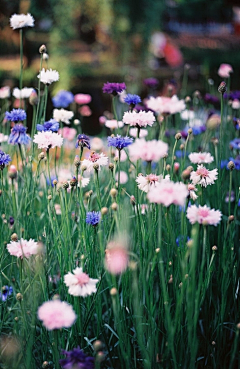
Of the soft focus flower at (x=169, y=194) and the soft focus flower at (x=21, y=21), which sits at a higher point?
the soft focus flower at (x=21, y=21)

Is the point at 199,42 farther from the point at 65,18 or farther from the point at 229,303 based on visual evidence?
the point at 229,303

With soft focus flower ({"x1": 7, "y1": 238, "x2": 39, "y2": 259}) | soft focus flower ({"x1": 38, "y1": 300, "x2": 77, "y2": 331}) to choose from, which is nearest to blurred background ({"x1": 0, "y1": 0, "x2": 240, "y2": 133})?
soft focus flower ({"x1": 7, "y1": 238, "x2": 39, "y2": 259})

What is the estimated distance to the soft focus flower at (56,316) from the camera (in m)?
→ 0.61

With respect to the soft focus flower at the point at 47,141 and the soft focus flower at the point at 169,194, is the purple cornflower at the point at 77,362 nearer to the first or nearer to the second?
the soft focus flower at the point at 169,194

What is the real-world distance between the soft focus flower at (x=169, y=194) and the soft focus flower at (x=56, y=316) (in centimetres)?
21

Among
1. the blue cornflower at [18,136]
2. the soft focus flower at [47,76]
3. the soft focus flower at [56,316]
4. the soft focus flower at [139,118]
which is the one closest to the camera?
the soft focus flower at [56,316]

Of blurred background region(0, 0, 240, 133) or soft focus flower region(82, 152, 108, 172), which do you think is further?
blurred background region(0, 0, 240, 133)

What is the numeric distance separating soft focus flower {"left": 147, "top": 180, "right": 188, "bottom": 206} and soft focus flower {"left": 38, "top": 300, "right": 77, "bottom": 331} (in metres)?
0.21

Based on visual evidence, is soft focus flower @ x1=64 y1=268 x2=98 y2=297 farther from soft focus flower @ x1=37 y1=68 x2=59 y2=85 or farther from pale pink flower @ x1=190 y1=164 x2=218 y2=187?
soft focus flower @ x1=37 y1=68 x2=59 y2=85

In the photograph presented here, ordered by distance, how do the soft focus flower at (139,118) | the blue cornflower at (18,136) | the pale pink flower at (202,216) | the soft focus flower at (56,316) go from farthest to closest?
the blue cornflower at (18,136)
the soft focus flower at (139,118)
the pale pink flower at (202,216)
the soft focus flower at (56,316)

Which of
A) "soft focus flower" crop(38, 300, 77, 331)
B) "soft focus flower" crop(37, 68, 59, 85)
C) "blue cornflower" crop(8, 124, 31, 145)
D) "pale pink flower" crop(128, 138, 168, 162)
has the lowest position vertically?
"soft focus flower" crop(38, 300, 77, 331)

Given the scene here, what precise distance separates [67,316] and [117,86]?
709 mm

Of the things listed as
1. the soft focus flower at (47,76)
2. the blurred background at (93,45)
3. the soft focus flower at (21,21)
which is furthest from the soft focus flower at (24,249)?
the blurred background at (93,45)

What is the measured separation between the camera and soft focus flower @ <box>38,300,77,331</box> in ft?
1.99
